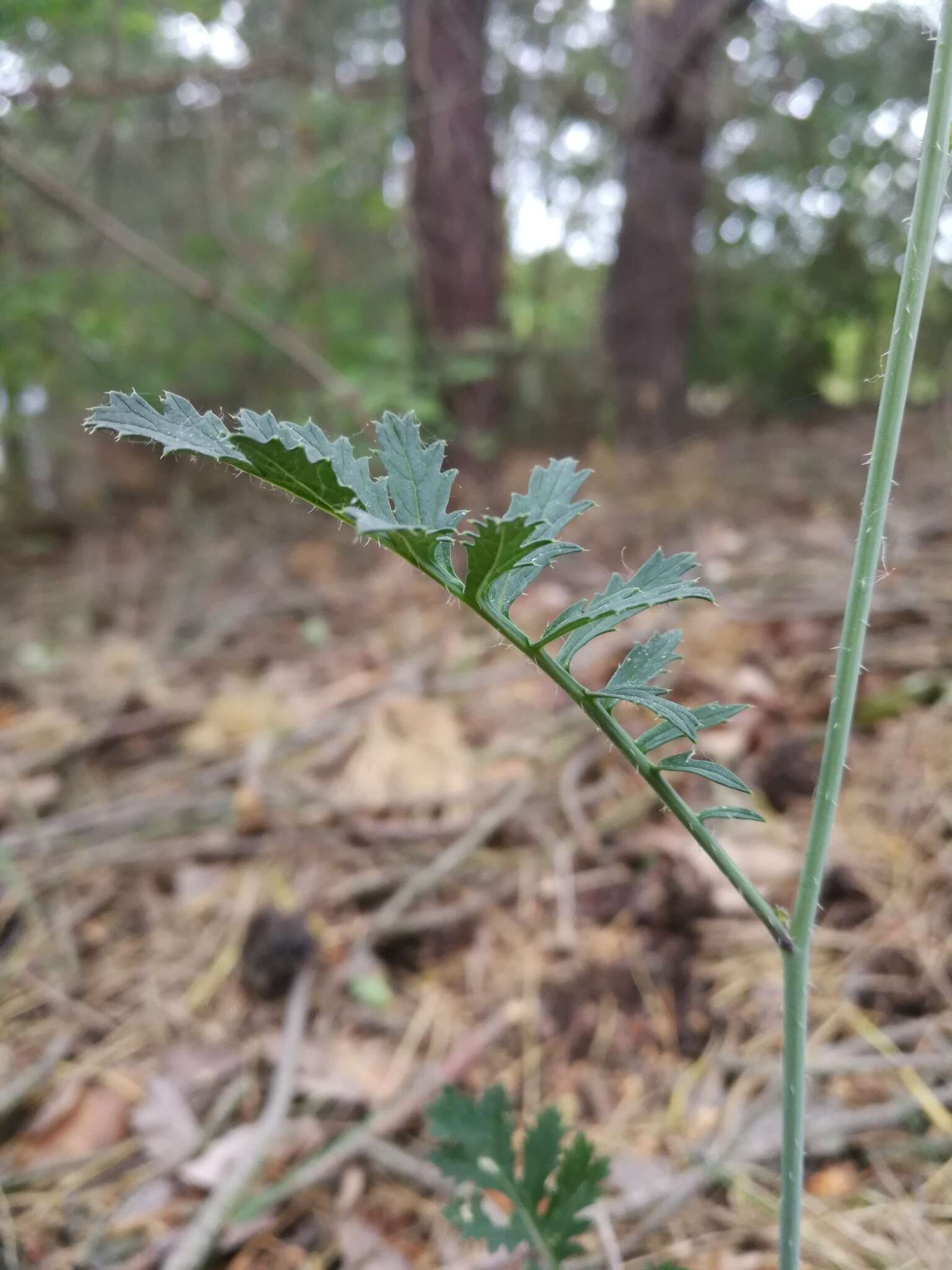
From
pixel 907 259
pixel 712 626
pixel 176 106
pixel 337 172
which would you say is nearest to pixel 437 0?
pixel 337 172

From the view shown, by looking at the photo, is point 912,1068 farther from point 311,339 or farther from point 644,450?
point 644,450

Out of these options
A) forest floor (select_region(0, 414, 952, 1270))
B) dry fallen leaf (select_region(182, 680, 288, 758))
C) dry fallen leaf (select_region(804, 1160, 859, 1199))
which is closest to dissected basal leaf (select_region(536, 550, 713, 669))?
forest floor (select_region(0, 414, 952, 1270))

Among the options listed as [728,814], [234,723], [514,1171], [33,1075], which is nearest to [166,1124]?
[33,1075]

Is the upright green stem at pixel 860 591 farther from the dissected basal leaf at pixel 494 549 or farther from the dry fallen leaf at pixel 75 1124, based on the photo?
the dry fallen leaf at pixel 75 1124

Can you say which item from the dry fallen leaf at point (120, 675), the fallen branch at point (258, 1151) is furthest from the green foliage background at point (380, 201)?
the fallen branch at point (258, 1151)

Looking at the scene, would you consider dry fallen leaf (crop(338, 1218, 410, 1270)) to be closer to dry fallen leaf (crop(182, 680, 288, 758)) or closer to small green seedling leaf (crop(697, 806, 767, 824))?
small green seedling leaf (crop(697, 806, 767, 824))
